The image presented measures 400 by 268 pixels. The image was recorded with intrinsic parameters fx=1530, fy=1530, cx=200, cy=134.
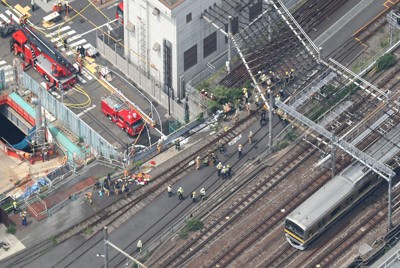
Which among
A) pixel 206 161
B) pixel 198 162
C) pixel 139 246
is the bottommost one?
pixel 139 246

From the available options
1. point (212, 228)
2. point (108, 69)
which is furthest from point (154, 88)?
point (212, 228)

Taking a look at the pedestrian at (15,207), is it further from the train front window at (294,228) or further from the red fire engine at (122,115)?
the train front window at (294,228)

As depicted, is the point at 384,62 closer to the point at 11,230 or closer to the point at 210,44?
the point at 210,44

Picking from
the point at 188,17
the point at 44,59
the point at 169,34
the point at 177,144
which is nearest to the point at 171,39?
the point at 169,34

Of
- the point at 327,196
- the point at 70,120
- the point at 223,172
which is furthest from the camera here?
the point at 70,120

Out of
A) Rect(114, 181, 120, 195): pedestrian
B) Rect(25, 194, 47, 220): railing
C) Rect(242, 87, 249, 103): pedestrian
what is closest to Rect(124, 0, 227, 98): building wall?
Rect(242, 87, 249, 103): pedestrian

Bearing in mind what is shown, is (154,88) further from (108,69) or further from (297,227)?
(297,227)

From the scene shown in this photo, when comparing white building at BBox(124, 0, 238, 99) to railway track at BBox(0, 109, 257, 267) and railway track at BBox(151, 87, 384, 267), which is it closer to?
A: railway track at BBox(0, 109, 257, 267)

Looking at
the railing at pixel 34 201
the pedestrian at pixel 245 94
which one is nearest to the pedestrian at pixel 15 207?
the railing at pixel 34 201
